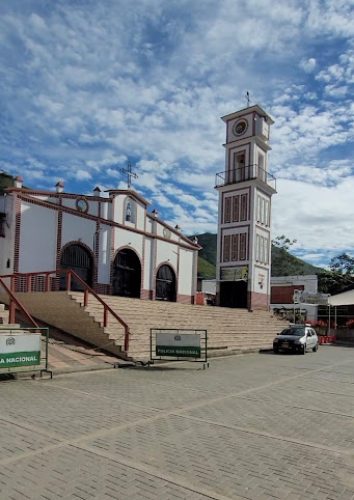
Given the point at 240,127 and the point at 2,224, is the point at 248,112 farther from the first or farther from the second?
the point at 2,224

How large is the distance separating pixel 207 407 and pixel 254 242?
91.7 feet

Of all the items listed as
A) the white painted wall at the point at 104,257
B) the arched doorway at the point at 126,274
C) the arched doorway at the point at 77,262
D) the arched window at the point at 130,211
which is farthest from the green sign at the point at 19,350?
the arched window at the point at 130,211

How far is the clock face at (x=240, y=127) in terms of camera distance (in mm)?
38062

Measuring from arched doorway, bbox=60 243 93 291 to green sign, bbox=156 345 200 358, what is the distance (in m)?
10.5

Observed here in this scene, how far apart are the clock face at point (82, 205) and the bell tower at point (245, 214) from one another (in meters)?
14.5

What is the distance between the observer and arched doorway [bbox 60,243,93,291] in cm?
2472

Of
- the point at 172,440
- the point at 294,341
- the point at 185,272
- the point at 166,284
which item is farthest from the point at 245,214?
the point at 172,440

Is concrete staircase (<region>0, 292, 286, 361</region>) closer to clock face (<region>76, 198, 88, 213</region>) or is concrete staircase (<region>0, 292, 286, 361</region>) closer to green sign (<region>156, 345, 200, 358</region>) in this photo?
green sign (<region>156, 345, 200, 358</region>)

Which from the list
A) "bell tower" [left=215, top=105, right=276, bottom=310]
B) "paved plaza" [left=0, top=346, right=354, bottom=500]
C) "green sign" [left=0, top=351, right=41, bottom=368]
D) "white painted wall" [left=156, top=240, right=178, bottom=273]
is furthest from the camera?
"bell tower" [left=215, top=105, right=276, bottom=310]

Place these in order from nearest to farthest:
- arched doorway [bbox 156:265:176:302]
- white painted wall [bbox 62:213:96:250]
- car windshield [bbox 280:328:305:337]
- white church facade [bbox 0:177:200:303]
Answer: white church facade [bbox 0:177:200:303], car windshield [bbox 280:328:305:337], white painted wall [bbox 62:213:96:250], arched doorway [bbox 156:265:176:302]

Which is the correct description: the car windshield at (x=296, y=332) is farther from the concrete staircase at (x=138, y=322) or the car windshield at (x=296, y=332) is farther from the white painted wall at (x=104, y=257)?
the white painted wall at (x=104, y=257)

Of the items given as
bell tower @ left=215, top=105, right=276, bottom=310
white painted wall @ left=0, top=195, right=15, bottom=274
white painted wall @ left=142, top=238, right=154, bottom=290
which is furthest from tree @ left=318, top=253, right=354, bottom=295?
white painted wall @ left=0, top=195, right=15, bottom=274

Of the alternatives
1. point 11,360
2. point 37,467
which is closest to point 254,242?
point 11,360

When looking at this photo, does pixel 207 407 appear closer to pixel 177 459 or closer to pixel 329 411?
pixel 329 411
